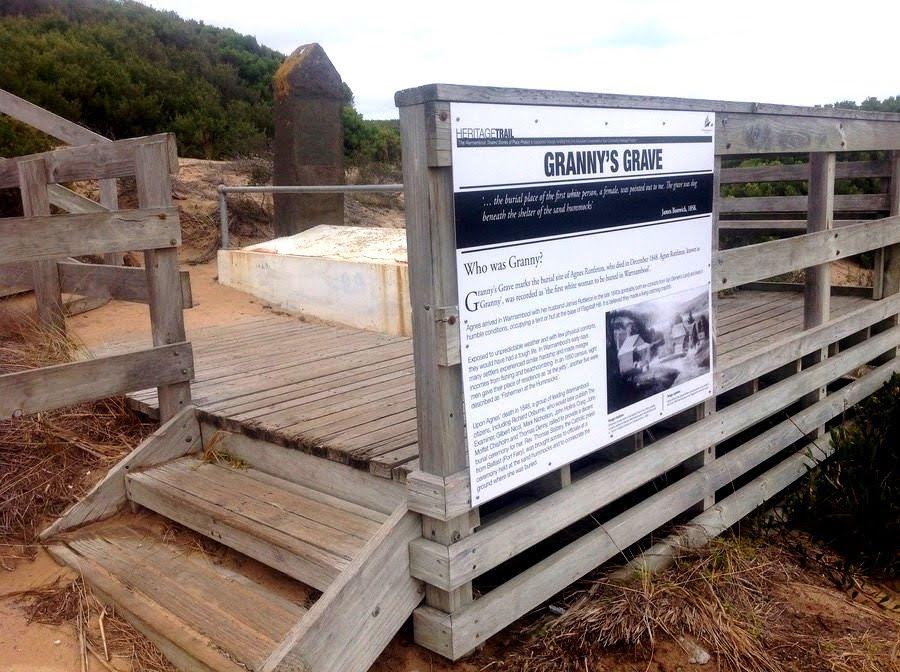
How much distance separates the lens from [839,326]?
5.25 metres

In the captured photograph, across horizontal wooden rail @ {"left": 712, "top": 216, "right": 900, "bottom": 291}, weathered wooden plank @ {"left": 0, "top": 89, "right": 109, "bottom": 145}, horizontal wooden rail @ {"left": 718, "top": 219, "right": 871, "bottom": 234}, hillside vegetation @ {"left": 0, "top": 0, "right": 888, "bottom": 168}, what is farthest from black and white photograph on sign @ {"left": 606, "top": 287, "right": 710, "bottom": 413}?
hillside vegetation @ {"left": 0, "top": 0, "right": 888, "bottom": 168}

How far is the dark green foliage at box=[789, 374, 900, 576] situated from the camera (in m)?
4.48

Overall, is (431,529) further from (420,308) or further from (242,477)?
(242,477)

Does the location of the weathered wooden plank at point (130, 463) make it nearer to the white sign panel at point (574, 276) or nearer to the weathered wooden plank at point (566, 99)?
the white sign panel at point (574, 276)

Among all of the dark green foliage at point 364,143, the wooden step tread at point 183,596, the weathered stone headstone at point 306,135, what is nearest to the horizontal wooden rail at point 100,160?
the wooden step tread at point 183,596

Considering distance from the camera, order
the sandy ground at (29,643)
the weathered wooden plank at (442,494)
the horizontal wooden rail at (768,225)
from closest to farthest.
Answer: the weathered wooden plank at (442,494), the sandy ground at (29,643), the horizontal wooden rail at (768,225)

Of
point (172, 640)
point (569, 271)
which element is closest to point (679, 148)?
point (569, 271)

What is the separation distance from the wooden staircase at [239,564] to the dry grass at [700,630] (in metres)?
0.64

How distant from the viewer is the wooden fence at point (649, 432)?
8.82 feet

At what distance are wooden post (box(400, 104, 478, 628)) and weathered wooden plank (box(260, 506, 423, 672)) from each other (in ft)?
0.66

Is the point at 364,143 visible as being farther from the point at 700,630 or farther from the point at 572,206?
the point at 700,630

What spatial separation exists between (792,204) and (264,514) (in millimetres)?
5810

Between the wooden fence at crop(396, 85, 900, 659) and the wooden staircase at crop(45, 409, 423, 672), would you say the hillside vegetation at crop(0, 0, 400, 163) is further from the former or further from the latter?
the wooden fence at crop(396, 85, 900, 659)

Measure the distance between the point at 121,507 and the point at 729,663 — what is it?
2.88m
